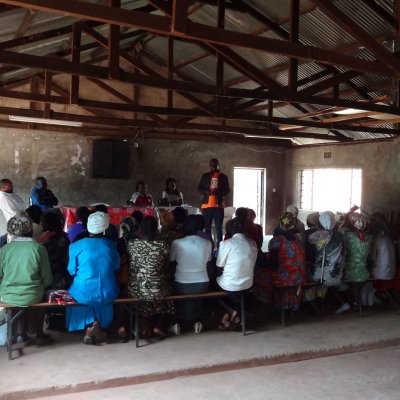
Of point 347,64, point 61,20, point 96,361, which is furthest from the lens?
point 61,20

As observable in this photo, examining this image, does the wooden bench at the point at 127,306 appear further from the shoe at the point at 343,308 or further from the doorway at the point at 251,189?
the doorway at the point at 251,189

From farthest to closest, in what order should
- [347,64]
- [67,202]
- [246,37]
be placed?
[67,202], [347,64], [246,37]

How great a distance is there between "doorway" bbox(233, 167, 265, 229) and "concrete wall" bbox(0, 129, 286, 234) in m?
0.18

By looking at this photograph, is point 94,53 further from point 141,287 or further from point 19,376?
point 19,376

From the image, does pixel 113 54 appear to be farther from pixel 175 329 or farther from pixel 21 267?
pixel 175 329

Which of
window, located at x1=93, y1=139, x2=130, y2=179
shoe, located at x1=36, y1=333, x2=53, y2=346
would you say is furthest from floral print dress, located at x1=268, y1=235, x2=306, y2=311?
window, located at x1=93, y1=139, x2=130, y2=179

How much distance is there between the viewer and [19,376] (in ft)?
11.6

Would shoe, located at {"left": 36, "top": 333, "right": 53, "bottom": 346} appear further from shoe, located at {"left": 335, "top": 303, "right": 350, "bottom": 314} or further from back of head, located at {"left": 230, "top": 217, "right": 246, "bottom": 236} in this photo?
shoe, located at {"left": 335, "top": 303, "right": 350, "bottom": 314}

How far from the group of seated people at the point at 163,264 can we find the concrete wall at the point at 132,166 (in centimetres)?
613

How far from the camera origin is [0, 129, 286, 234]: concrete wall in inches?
419

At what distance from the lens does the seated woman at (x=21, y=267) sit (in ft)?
12.8

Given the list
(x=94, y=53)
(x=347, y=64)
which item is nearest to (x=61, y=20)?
(x=94, y=53)

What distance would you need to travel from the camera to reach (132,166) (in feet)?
38.0

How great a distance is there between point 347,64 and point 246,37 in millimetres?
1264
